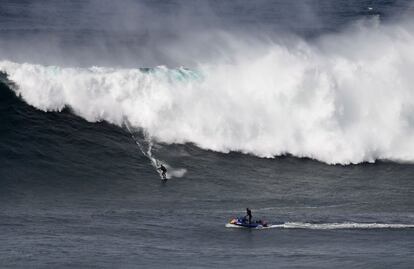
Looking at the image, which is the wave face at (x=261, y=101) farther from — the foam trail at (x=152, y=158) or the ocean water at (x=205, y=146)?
the foam trail at (x=152, y=158)

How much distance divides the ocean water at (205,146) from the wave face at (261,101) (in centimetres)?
8

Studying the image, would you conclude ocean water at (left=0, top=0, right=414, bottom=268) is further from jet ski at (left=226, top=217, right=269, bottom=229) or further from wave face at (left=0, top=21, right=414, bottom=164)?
jet ski at (left=226, top=217, right=269, bottom=229)

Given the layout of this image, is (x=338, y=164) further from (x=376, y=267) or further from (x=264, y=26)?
(x=264, y=26)

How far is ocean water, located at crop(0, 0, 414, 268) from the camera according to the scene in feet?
124

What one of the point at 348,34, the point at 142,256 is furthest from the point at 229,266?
the point at 348,34

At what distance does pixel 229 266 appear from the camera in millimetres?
35188

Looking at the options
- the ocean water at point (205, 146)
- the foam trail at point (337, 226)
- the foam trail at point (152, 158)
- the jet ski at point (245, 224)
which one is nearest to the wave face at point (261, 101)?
the ocean water at point (205, 146)

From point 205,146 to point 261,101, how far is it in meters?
4.73

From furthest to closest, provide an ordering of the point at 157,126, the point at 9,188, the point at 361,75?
the point at 361,75 < the point at 157,126 < the point at 9,188

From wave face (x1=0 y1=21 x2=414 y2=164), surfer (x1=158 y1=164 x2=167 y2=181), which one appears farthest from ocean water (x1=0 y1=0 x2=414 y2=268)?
surfer (x1=158 y1=164 x2=167 y2=181)

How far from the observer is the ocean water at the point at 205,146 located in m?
37.7

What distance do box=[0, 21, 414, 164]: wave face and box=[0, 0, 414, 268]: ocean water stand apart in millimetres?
81

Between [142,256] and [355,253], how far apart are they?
25.0 ft

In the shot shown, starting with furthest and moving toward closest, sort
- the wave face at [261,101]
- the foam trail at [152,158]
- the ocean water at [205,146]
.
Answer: the wave face at [261,101], the foam trail at [152,158], the ocean water at [205,146]
